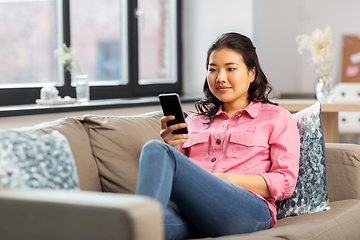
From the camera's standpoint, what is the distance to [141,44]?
3.44 m

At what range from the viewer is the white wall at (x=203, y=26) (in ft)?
11.4

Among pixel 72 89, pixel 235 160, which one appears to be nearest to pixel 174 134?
pixel 235 160

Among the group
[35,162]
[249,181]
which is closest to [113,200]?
[35,162]

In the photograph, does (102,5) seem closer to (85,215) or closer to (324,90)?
(324,90)

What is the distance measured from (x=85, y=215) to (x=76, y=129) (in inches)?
32.6

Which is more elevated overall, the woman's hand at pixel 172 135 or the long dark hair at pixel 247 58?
the long dark hair at pixel 247 58

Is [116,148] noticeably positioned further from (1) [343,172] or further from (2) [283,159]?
(1) [343,172]

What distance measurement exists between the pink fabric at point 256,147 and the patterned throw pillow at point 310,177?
0.11m

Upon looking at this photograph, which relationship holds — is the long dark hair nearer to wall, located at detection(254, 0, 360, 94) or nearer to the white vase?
the white vase

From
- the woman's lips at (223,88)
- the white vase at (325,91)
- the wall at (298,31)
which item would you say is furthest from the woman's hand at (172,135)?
the wall at (298,31)

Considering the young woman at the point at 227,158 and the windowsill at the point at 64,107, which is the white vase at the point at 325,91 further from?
the young woman at the point at 227,158

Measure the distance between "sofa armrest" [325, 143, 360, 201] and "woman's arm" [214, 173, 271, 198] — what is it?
464 millimetres

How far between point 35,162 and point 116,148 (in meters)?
0.50

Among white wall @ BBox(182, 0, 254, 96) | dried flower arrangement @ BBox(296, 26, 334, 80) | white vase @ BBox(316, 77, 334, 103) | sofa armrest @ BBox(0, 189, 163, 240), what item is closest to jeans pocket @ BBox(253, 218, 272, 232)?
sofa armrest @ BBox(0, 189, 163, 240)
